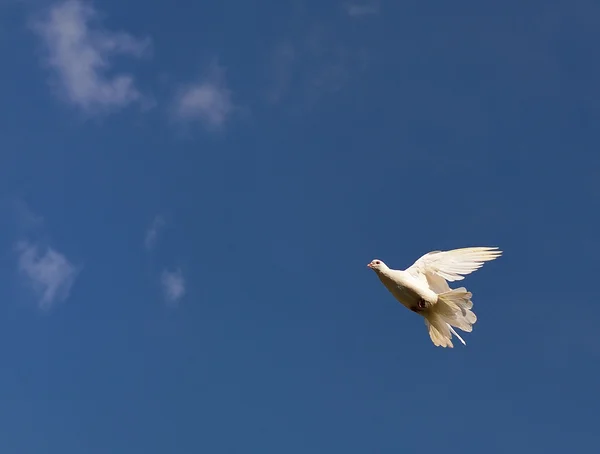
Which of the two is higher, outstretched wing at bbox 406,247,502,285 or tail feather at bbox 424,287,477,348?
outstretched wing at bbox 406,247,502,285

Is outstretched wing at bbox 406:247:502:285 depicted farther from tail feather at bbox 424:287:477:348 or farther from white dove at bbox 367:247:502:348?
tail feather at bbox 424:287:477:348

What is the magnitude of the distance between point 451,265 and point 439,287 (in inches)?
32.5

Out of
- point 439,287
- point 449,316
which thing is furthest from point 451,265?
point 449,316

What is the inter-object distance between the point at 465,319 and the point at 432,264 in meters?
2.13

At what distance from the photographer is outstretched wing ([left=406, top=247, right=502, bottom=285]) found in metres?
23.7

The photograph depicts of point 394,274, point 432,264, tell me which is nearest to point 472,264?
point 432,264

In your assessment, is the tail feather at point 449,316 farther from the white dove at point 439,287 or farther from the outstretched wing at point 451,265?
the outstretched wing at point 451,265

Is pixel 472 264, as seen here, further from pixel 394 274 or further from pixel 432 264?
pixel 394 274

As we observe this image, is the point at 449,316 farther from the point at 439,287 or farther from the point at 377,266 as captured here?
the point at 377,266

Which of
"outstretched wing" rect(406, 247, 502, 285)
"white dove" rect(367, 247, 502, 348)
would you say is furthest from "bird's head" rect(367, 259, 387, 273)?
"outstretched wing" rect(406, 247, 502, 285)

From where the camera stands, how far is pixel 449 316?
2302cm

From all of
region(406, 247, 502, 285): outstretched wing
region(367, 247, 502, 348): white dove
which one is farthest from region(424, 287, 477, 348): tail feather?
region(406, 247, 502, 285): outstretched wing

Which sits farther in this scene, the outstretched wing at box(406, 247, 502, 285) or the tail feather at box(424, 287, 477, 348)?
the outstretched wing at box(406, 247, 502, 285)

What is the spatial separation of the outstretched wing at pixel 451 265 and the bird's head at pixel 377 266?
3.97ft
